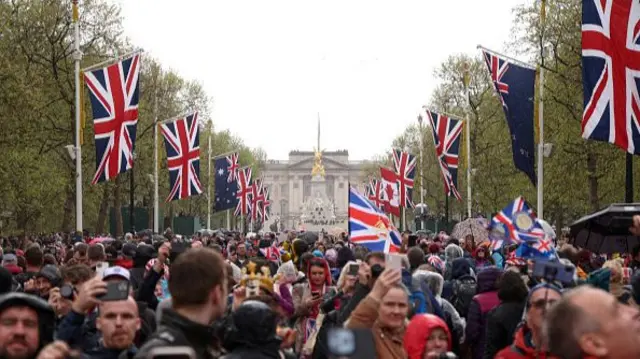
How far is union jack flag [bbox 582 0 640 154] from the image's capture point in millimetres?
17359

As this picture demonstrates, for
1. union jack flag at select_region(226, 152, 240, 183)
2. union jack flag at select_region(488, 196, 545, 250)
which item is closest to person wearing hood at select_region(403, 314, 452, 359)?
union jack flag at select_region(488, 196, 545, 250)

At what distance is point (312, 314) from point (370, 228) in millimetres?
1567

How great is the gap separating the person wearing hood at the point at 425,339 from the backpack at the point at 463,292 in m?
5.12

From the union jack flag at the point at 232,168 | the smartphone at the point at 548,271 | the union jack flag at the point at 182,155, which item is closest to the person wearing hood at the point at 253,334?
the smartphone at the point at 548,271

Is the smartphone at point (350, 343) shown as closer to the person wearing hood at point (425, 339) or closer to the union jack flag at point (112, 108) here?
the person wearing hood at point (425, 339)

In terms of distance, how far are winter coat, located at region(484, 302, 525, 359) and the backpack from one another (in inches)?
120

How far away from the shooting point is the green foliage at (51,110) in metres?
33.4

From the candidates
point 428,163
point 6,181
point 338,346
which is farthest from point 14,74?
point 428,163

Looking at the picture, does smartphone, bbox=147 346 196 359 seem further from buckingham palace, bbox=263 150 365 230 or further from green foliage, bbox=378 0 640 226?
buckingham palace, bbox=263 150 365 230

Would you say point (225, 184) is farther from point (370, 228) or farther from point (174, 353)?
point (174, 353)

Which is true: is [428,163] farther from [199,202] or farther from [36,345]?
[36,345]

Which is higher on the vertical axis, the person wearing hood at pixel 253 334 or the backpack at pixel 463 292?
the person wearing hood at pixel 253 334

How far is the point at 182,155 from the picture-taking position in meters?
36.3

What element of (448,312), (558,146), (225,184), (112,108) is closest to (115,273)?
(448,312)
